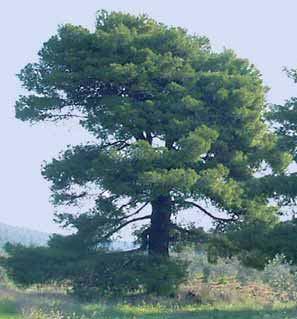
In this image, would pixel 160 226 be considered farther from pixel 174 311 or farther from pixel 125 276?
pixel 174 311

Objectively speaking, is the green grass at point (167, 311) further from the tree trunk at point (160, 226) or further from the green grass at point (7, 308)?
the tree trunk at point (160, 226)

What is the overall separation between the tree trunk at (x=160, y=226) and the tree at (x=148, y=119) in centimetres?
4

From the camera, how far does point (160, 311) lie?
93.9 feet

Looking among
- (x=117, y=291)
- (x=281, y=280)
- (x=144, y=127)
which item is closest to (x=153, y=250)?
(x=117, y=291)

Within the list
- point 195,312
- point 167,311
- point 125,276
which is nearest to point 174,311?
point 167,311

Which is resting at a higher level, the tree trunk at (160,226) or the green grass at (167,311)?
the tree trunk at (160,226)

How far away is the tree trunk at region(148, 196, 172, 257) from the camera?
33.4 metres

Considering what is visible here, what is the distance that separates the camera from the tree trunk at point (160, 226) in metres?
33.4

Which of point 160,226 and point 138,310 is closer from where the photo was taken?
point 138,310

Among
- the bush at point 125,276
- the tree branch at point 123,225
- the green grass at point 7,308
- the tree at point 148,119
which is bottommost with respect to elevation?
the green grass at point 7,308

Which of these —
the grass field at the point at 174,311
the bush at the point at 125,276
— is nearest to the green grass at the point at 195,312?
the grass field at the point at 174,311

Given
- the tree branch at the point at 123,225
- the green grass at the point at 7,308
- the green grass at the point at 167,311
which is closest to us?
the green grass at the point at 7,308

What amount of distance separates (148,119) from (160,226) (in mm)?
4326

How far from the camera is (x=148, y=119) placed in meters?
32.5
